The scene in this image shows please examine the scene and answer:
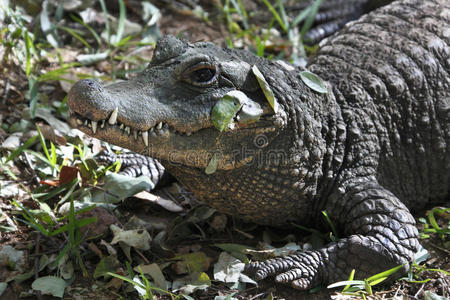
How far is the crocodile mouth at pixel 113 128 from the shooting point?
120 inches

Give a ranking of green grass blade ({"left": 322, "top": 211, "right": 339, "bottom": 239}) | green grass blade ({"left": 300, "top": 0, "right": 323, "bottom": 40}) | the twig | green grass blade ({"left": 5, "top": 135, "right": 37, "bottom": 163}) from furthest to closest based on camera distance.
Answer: green grass blade ({"left": 300, "top": 0, "right": 323, "bottom": 40}), green grass blade ({"left": 5, "top": 135, "right": 37, "bottom": 163}), green grass blade ({"left": 322, "top": 211, "right": 339, "bottom": 239}), the twig

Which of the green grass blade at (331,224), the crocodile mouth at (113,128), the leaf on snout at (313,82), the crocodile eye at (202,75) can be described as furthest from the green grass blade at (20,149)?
the green grass blade at (331,224)

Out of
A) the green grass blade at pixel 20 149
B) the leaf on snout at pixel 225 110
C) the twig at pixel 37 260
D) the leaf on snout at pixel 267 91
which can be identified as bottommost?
the twig at pixel 37 260

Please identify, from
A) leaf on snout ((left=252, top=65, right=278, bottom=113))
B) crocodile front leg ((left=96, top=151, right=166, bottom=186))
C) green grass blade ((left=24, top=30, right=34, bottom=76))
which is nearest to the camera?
leaf on snout ((left=252, top=65, right=278, bottom=113))

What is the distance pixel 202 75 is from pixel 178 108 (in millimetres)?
294

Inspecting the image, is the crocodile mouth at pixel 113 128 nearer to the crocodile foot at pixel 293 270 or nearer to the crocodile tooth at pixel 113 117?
the crocodile tooth at pixel 113 117

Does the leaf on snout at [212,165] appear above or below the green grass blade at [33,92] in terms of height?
above

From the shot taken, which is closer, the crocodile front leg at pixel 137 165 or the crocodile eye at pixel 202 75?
the crocodile eye at pixel 202 75

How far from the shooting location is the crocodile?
3248 mm

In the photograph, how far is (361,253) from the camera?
3.41 m

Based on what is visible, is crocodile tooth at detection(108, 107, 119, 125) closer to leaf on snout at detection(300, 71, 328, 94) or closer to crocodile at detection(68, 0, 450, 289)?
crocodile at detection(68, 0, 450, 289)

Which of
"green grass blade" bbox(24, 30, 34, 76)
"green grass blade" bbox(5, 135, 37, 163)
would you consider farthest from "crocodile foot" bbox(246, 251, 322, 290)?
"green grass blade" bbox(24, 30, 34, 76)

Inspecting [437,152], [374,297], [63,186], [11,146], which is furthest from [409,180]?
[11,146]

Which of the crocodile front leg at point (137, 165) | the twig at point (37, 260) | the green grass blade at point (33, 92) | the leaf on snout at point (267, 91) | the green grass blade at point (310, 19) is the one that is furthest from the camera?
the green grass blade at point (310, 19)
